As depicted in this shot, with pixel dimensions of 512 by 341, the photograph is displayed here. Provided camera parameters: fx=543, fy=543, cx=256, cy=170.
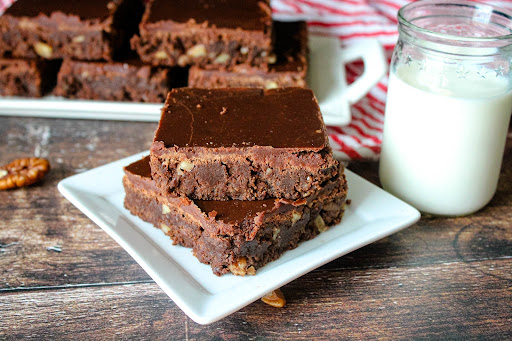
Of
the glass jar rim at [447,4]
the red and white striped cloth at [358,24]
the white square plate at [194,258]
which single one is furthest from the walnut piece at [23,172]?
the glass jar rim at [447,4]

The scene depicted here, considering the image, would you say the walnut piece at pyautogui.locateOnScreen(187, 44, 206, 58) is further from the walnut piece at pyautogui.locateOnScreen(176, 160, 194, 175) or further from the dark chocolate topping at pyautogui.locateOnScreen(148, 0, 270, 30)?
the walnut piece at pyautogui.locateOnScreen(176, 160, 194, 175)

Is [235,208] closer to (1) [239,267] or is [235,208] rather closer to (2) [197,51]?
(1) [239,267]

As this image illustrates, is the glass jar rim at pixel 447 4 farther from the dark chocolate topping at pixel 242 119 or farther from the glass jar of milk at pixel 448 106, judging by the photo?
the dark chocolate topping at pixel 242 119

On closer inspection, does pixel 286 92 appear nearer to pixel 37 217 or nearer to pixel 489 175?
pixel 489 175

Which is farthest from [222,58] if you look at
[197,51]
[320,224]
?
[320,224]

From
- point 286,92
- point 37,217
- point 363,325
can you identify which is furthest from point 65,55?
point 363,325

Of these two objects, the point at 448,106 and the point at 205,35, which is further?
the point at 205,35
